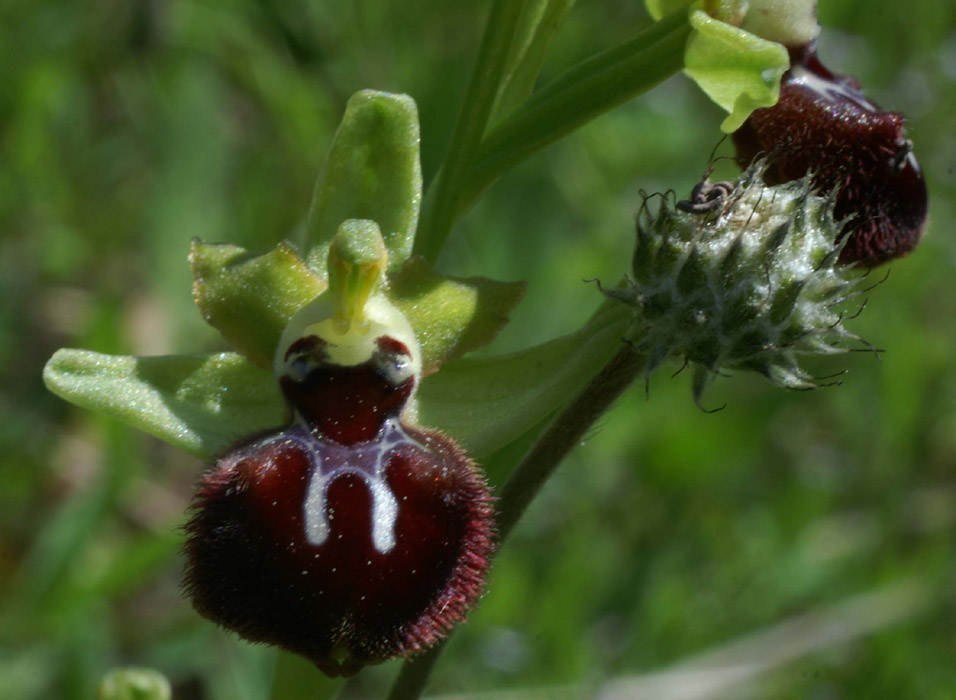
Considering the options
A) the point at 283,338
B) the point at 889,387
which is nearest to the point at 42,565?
the point at 283,338

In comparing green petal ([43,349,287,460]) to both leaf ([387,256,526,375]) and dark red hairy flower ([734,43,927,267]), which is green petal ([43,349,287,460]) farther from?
dark red hairy flower ([734,43,927,267])

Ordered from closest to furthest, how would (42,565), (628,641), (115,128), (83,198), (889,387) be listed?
(42,565), (628,641), (889,387), (83,198), (115,128)

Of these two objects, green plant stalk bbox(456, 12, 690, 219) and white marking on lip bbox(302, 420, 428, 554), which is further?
green plant stalk bbox(456, 12, 690, 219)

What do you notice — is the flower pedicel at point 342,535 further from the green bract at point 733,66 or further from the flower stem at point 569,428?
the green bract at point 733,66

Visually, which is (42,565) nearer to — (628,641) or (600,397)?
(628,641)

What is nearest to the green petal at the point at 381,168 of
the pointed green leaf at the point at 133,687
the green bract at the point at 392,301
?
the green bract at the point at 392,301

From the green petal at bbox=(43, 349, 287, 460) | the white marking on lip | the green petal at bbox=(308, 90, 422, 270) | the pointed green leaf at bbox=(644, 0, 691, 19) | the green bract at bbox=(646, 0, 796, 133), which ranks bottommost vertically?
the green petal at bbox=(43, 349, 287, 460)

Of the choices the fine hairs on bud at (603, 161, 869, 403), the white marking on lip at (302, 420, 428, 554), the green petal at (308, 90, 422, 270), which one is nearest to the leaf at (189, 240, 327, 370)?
the green petal at (308, 90, 422, 270)
